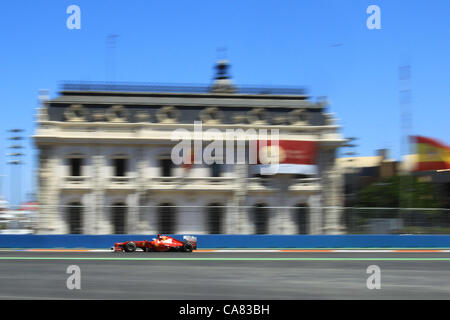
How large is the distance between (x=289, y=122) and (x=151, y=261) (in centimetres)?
2704

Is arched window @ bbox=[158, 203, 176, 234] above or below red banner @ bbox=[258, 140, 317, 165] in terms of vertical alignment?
below

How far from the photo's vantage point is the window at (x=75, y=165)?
129 ft

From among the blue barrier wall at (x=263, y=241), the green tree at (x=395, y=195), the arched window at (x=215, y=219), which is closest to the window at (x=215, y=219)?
the arched window at (x=215, y=219)

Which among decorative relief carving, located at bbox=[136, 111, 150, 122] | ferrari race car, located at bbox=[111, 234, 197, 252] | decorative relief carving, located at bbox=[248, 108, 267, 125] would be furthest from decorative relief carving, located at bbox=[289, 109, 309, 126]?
ferrari race car, located at bbox=[111, 234, 197, 252]

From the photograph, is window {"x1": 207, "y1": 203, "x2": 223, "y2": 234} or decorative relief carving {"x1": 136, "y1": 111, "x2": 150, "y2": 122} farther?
decorative relief carving {"x1": 136, "y1": 111, "x2": 150, "y2": 122}

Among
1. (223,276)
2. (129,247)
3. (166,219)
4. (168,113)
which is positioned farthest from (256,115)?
(223,276)

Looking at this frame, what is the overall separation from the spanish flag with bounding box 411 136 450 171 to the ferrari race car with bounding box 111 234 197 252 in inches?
1171

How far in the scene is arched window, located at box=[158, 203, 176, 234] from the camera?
2080 cm

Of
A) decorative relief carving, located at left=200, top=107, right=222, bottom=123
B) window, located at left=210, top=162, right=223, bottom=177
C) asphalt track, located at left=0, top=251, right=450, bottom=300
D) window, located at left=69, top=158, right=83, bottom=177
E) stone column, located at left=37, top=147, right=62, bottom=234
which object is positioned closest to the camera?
asphalt track, located at left=0, top=251, right=450, bottom=300

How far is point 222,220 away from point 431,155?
28.3 metres

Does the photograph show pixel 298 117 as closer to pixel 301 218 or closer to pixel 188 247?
pixel 301 218

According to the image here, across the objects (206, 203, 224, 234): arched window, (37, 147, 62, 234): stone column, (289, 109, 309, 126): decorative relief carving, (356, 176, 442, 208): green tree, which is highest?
(289, 109, 309, 126): decorative relief carving

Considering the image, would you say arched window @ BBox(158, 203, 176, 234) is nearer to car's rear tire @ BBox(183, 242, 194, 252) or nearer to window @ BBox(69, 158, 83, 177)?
car's rear tire @ BBox(183, 242, 194, 252)
